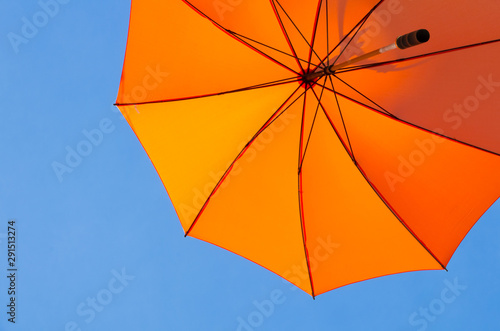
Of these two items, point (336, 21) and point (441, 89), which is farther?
point (441, 89)

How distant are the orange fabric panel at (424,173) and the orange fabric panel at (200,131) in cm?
67

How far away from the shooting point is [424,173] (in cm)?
358

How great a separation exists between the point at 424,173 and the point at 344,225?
758 mm

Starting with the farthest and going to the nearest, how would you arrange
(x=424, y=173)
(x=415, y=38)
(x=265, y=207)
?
(x=265, y=207) → (x=424, y=173) → (x=415, y=38)

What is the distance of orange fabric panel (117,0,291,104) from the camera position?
10.9ft

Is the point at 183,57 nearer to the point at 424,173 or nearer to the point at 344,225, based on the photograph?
the point at 344,225

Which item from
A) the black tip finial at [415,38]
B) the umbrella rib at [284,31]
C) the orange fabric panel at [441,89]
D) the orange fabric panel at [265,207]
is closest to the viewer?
the black tip finial at [415,38]

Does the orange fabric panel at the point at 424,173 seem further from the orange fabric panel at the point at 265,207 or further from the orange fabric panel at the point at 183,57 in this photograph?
the orange fabric panel at the point at 183,57

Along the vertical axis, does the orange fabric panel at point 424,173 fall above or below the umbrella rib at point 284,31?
below

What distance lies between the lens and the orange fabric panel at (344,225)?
141 inches

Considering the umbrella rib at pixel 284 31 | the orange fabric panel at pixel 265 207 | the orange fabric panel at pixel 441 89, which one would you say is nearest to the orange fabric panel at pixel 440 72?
the orange fabric panel at pixel 441 89

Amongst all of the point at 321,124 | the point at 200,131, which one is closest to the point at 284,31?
the point at 321,124

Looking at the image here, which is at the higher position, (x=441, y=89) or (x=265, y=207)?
(x=441, y=89)

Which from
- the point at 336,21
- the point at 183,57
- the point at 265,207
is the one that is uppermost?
the point at 183,57
